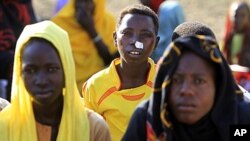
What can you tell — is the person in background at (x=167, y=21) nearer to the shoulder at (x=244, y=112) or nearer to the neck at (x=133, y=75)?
the neck at (x=133, y=75)

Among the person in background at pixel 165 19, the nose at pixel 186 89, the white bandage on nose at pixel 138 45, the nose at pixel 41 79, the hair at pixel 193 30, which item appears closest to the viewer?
the nose at pixel 186 89

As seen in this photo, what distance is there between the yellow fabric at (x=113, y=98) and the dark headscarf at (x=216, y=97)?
1452 mm

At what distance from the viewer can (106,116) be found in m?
5.54

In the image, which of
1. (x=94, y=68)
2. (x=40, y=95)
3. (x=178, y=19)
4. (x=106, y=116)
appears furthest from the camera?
(x=178, y=19)

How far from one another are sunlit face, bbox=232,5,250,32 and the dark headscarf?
19.4 ft

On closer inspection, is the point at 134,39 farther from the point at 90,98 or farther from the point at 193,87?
the point at 193,87

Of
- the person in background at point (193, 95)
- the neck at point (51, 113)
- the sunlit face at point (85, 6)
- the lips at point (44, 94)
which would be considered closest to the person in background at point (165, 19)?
the sunlit face at point (85, 6)

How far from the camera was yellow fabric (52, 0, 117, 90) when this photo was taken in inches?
338

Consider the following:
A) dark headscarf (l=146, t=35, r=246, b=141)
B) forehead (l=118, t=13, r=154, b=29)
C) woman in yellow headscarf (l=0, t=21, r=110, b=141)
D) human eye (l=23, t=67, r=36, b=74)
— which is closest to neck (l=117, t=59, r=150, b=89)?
forehead (l=118, t=13, r=154, b=29)

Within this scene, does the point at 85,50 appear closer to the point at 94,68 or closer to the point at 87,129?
the point at 94,68

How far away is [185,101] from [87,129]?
0.86 meters

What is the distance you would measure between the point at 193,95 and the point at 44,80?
38.3 inches

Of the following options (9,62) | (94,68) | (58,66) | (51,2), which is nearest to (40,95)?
(58,66)

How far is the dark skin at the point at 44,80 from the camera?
15.4 feet
